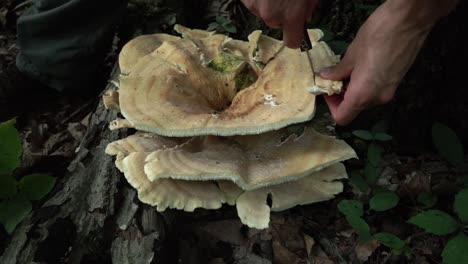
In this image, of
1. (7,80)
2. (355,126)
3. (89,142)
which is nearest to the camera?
(89,142)

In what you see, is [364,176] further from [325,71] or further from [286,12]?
[286,12]

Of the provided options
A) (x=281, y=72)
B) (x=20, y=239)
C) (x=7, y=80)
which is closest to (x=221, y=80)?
(x=281, y=72)

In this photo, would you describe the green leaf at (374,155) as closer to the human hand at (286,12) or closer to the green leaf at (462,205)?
the green leaf at (462,205)

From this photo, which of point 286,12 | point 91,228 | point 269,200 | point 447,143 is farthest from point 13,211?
point 447,143

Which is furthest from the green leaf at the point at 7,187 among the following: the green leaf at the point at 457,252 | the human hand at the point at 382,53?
the green leaf at the point at 457,252

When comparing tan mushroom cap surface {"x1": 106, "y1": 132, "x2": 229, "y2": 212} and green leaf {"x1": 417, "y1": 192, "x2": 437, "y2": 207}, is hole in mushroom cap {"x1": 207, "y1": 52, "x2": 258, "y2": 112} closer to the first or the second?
tan mushroom cap surface {"x1": 106, "y1": 132, "x2": 229, "y2": 212}

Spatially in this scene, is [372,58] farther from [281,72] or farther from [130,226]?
[130,226]
